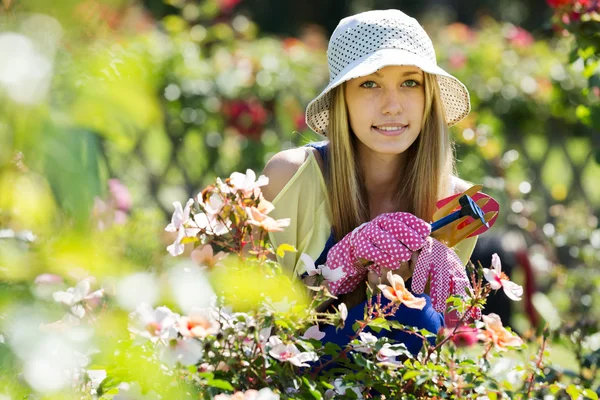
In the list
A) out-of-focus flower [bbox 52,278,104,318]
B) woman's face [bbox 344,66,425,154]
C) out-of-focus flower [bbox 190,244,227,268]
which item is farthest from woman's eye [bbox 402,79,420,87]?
out-of-focus flower [bbox 52,278,104,318]

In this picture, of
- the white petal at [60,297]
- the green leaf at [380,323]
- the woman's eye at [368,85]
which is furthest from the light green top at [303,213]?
the white petal at [60,297]

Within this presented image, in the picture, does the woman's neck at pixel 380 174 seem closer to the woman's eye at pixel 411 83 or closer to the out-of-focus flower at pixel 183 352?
the woman's eye at pixel 411 83

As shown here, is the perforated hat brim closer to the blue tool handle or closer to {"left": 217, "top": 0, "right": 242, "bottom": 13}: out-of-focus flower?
the blue tool handle

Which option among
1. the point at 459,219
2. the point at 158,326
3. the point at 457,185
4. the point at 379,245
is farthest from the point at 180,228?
the point at 457,185

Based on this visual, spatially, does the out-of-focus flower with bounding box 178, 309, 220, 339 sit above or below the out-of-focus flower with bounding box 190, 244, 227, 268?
above

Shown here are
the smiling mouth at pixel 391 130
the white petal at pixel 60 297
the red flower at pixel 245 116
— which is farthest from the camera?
the red flower at pixel 245 116

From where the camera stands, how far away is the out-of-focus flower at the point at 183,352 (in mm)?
1240

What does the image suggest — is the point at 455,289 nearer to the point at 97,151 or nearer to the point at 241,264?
the point at 241,264

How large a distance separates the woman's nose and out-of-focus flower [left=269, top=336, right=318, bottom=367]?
108cm

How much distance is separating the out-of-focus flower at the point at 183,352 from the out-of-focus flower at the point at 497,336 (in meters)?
0.52

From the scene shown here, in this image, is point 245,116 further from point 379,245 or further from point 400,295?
point 400,295

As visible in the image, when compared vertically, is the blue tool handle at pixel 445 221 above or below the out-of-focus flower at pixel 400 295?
→ below

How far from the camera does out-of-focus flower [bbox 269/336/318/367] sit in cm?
141

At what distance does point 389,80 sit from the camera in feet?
7.74
